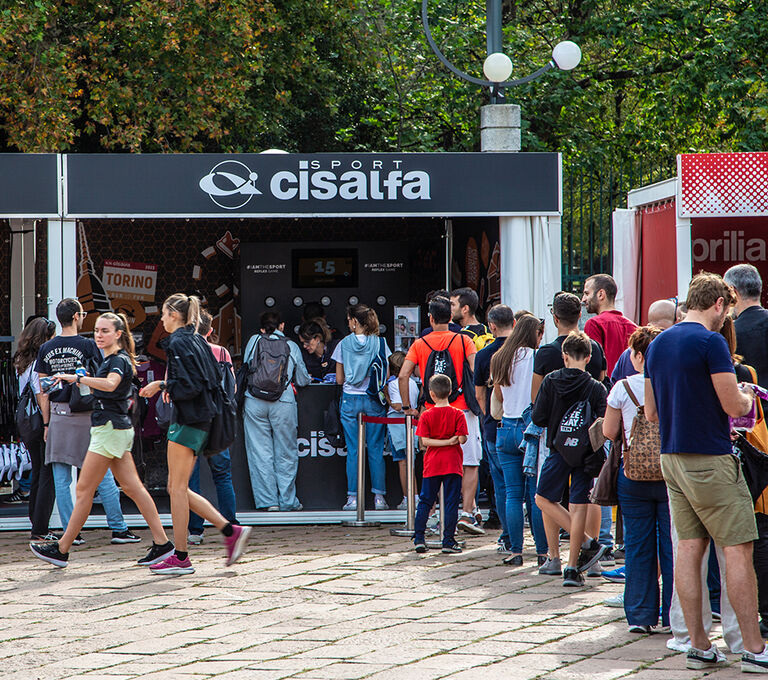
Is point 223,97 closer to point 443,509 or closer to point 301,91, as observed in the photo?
point 301,91

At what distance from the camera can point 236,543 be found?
7582mm

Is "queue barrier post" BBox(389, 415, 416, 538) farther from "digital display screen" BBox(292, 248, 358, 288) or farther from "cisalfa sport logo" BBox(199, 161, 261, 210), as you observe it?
"digital display screen" BBox(292, 248, 358, 288)

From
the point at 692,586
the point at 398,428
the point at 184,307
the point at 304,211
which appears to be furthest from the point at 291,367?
the point at 692,586

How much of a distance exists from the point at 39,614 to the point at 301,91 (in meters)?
16.3

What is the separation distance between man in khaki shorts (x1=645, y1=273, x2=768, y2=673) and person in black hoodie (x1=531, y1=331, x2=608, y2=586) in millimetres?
1713

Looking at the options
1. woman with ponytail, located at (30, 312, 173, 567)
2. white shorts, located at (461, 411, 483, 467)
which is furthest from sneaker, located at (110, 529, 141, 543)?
white shorts, located at (461, 411, 483, 467)

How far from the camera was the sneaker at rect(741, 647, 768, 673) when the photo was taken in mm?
4965

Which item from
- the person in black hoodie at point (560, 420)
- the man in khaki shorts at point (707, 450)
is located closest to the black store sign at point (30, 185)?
the person in black hoodie at point (560, 420)

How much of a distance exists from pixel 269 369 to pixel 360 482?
1.17 metres

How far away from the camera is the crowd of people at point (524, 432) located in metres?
5.07

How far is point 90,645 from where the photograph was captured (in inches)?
227

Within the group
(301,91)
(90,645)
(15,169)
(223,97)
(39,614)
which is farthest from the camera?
(301,91)

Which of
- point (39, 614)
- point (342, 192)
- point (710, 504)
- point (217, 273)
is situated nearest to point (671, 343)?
point (710, 504)

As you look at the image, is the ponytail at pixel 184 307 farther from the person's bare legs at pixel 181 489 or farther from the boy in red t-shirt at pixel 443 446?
the boy in red t-shirt at pixel 443 446
